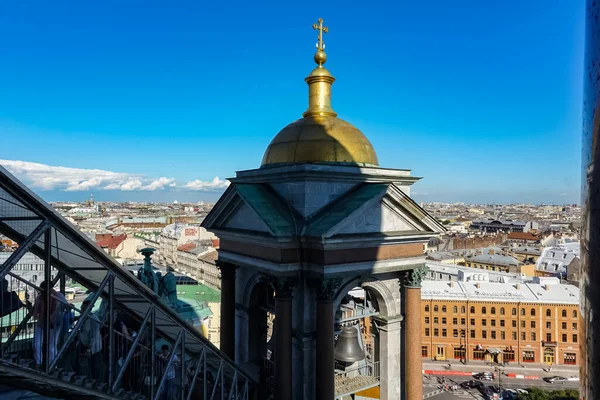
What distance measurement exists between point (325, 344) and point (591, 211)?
10.7 metres

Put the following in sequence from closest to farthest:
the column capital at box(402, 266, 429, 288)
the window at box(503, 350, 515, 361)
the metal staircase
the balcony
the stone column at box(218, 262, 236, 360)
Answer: the metal staircase < the balcony < the column capital at box(402, 266, 429, 288) < the stone column at box(218, 262, 236, 360) < the window at box(503, 350, 515, 361)

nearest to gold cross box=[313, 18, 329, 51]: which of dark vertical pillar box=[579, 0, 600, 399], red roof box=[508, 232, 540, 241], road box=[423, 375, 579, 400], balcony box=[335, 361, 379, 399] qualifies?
balcony box=[335, 361, 379, 399]

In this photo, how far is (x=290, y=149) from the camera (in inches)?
562

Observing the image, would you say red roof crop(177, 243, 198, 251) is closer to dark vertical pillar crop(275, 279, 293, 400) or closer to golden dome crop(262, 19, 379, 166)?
golden dome crop(262, 19, 379, 166)

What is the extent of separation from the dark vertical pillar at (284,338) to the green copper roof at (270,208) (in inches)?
58.3

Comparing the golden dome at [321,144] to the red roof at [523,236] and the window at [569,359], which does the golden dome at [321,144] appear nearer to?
the window at [569,359]

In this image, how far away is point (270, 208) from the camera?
13320mm

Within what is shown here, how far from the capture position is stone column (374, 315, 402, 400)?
47.6ft

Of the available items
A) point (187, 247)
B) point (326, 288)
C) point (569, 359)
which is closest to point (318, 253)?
point (326, 288)

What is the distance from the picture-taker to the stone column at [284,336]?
12.9 metres

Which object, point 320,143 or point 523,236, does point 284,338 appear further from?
point 523,236

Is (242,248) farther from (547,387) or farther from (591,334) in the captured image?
(547,387)

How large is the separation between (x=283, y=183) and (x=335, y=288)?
11.3ft

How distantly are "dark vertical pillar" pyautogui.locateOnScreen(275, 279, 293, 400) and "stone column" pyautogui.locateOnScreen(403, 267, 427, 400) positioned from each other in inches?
157
